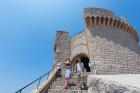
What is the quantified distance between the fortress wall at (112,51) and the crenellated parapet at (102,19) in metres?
0.43

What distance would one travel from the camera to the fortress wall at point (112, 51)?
18.3 meters

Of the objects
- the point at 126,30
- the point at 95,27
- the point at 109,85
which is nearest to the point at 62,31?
the point at 95,27

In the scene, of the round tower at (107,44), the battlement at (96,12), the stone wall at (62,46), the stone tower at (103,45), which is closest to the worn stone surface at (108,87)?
the round tower at (107,44)

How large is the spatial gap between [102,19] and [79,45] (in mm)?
3073

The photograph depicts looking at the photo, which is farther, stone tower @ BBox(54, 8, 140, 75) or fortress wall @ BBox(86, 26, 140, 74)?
stone tower @ BBox(54, 8, 140, 75)

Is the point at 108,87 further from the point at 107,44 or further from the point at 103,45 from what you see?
the point at 107,44

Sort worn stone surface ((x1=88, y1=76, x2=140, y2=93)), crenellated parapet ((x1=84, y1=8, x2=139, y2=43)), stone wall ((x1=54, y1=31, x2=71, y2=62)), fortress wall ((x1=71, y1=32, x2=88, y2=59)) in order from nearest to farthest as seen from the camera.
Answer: worn stone surface ((x1=88, y1=76, x2=140, y2=93)) → crenellated parapet ((x1=84, y1=8, x2=139, y2=43)) → stone wall ((x1=54, y1=31, x2=71, y2=62)) → fortress wall ((x1=71, y1=32, x2=88, y2=59))

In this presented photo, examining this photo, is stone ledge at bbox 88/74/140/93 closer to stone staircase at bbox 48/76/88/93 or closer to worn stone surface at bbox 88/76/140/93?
worn stone surface at bbox 88/76/140/93

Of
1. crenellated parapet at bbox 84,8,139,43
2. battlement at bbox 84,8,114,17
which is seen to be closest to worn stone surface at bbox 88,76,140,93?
crenellated parapet at bbox 84,8,139,43

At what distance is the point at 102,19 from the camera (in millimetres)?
20953

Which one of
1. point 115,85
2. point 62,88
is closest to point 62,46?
point 62,88

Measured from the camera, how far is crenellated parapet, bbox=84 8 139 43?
68.4 feet

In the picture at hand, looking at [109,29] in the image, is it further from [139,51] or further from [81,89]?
[81,89]

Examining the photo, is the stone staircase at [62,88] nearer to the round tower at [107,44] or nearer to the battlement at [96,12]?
the round tower at [107,44]
